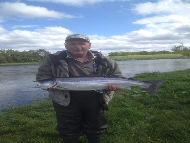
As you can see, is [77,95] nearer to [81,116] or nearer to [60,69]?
[81,116]

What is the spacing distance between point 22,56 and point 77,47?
108475 mm

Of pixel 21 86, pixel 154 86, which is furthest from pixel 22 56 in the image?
pixel 154 86

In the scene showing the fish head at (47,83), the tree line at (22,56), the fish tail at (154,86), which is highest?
the tree line at (22,56)

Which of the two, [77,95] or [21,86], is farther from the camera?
[21,86]

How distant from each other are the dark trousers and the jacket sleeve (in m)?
0.72

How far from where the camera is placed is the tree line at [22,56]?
97.4m

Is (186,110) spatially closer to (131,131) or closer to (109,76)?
(131,131)

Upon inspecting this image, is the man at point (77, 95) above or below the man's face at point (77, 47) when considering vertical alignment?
below

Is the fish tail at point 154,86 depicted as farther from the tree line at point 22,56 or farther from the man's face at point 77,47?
the tree line at point 22,56

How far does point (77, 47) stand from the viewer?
3992 millimetres

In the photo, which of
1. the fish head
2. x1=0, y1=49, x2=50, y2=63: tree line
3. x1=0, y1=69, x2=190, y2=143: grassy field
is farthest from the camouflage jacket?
x1=0, y1=49, x2=50, y2=63: tree line

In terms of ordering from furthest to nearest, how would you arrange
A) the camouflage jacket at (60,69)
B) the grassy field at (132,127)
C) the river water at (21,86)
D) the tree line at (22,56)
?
the tree line at (22,56) → the river water at (21,86) → the grassy field at (132,127) → the camouflage jacket at (60,69)

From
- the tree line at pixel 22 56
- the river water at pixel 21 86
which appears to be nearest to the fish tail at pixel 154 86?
the river water at pixel 21 86

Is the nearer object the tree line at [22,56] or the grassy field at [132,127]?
the grassy field at [132,127]
